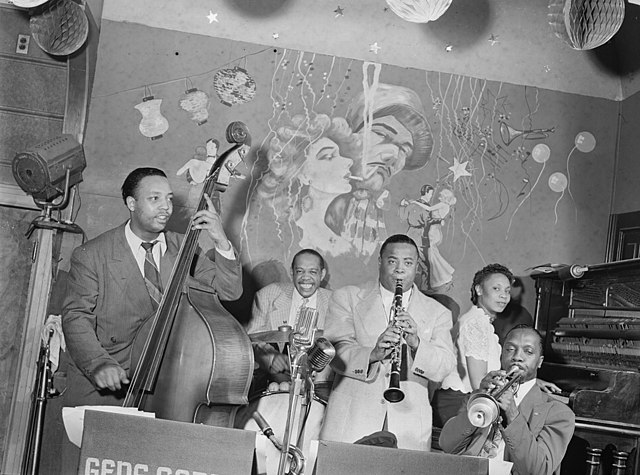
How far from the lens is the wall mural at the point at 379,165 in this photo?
4965 millimetres

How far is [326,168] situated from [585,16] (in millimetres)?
2009

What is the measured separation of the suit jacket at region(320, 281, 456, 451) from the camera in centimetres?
451

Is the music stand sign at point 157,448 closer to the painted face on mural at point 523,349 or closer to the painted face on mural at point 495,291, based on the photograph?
the painted face on mural at point 523,349

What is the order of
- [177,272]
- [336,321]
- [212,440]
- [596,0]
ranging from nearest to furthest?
[212,440], [596,0], [177,272], [336,321]

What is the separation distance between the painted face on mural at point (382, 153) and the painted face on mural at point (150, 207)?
1132 millimetres

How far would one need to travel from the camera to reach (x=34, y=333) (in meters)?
4.55

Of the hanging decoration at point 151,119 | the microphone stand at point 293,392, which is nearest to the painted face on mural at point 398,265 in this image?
the hanging decoration at point 151,119

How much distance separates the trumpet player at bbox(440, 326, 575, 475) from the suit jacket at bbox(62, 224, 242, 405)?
1.47 meters

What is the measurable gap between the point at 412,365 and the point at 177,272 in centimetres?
145

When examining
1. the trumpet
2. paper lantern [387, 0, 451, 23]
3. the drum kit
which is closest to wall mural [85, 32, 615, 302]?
the drum kit

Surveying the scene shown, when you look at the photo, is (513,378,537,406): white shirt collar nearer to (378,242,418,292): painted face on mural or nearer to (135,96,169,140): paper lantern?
(378,242,418,292): painted face on mural

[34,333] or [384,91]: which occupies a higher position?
[384,91]

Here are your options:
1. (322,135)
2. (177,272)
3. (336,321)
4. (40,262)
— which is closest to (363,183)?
(322,135)

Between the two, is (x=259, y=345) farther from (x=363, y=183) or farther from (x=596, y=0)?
(x=596, y=0)
